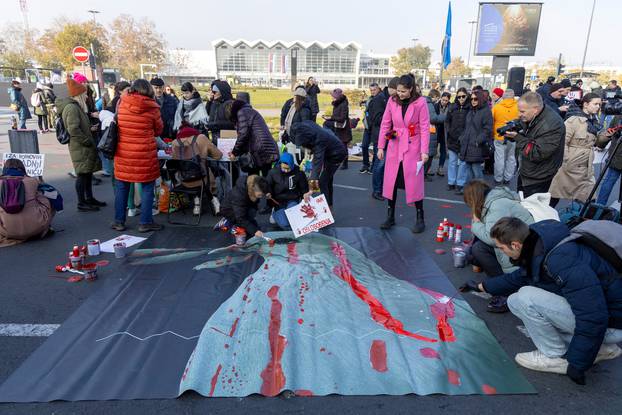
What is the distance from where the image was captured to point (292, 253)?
4.20m

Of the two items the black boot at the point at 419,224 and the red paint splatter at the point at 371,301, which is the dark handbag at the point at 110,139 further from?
the black boot at the point at 419,224

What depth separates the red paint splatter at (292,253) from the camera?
157 inches

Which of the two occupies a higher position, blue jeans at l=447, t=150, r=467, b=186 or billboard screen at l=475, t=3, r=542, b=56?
billboard screen at l=475, t=3, r=542, b=56

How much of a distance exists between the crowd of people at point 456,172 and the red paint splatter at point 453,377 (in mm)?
498

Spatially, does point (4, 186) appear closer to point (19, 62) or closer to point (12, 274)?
point (12, 274)

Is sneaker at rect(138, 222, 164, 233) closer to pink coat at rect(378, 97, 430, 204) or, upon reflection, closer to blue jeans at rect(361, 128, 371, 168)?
pink coat at rect(378, 97, 430, 204)

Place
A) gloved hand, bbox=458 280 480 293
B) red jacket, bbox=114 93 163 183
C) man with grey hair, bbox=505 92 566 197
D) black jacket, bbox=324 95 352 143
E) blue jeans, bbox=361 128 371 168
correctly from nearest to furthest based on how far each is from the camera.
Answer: gloved hand, bbox=458 280 480 293
man with grey hair, bbox=505 92 566 197
red jacket, bbox=114 93 163 183
black jacket, bbox=324 95 352 143
blue jeans, bbox=361 128 371 168

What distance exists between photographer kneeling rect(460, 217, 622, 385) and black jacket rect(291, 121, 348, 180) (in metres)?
2.71

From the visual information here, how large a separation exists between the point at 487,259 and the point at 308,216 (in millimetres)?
1856

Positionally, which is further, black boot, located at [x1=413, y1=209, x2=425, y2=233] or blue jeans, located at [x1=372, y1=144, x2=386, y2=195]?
blue jeans, located at [x1=372, y1=144, x2=386, y2=195]

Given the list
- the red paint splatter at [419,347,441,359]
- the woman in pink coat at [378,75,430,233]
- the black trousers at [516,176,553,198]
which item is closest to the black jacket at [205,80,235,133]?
the woman in pink coat at [378,75,430,233]

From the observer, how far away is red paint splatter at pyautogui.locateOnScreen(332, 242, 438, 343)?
3.02 meters

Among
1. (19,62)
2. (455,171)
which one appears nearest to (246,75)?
(19,62)

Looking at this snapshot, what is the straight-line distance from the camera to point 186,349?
2.85m
